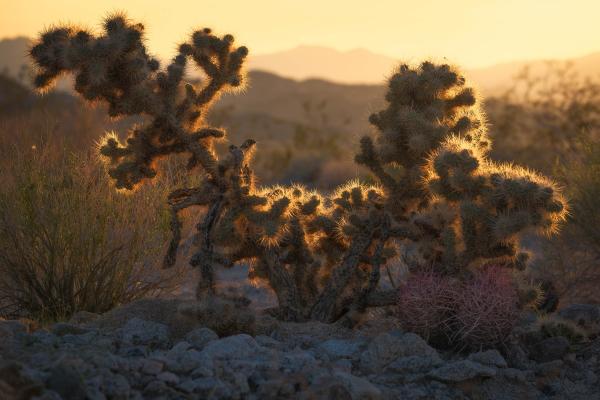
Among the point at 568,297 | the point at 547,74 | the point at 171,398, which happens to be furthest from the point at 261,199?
the point at 547,74

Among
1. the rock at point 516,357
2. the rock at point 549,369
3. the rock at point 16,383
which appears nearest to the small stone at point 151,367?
the rock at point 16,383

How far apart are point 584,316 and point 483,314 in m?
1.37

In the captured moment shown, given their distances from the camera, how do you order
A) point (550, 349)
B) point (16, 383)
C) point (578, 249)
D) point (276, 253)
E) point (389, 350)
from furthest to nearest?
point (578, 249) → point (276, 253) → point (550, 349) → point (389, 350) → point (16, 383)

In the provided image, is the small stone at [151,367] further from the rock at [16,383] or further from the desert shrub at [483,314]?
the desert shrub at [483,314]

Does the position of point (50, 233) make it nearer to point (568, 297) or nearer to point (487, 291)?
point (487, 291)

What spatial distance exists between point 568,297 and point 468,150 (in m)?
3.28

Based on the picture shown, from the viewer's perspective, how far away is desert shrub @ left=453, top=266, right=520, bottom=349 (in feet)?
16.5

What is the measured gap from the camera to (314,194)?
6.30 m

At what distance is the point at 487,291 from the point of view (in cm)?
506

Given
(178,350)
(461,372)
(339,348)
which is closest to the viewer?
(178,350)

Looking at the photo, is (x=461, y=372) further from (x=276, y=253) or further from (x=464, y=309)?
(x=276, y=253)

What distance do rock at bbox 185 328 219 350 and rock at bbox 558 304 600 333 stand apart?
2.84m

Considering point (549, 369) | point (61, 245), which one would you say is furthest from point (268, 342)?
point (61, 245)

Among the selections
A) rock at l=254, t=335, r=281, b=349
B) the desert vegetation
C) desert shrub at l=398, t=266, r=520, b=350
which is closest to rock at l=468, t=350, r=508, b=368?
the desert vegetation
